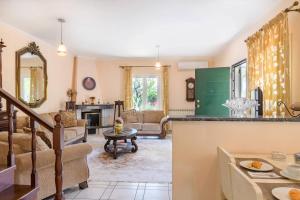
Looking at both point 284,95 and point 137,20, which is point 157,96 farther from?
point 284,95

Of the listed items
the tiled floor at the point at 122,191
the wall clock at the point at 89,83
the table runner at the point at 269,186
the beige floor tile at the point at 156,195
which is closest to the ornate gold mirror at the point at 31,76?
the wall clock at the point at 89,83

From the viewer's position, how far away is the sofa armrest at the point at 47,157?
2.47 metres

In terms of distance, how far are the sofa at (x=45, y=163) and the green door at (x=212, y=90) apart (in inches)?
120

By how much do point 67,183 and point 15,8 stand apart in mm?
2785

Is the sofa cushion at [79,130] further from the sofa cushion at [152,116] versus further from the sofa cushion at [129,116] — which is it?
the sofa cushion at [152,116]

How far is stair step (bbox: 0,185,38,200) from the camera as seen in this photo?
194 centimetres

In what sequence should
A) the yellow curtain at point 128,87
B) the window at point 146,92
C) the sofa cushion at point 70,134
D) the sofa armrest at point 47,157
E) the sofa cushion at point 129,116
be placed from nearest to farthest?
the sofa armrest at point 47,157 < the sofa cushion at point 70,134 < the sofa cushion at point 129,116 < the yellow curtain at point 128,87 < the window at point 146,92

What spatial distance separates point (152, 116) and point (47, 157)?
15.9ft

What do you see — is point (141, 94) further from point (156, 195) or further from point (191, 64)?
point (156, 195)

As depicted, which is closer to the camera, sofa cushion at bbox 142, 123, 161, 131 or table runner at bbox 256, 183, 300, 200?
table runner at bbox 256, 183, 300, 200

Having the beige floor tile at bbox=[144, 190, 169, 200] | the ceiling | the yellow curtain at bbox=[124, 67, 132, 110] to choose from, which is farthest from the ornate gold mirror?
the beige floor tile at bbox=[144, 190, 169, 200]

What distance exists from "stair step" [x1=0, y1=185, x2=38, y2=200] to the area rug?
1505 millimetres

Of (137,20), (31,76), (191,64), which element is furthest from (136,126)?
(137,20)

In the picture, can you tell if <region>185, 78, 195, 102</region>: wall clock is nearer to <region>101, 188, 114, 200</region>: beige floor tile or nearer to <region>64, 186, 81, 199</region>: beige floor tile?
<region>101, 188, 114, 200</region>: beige floor tile
